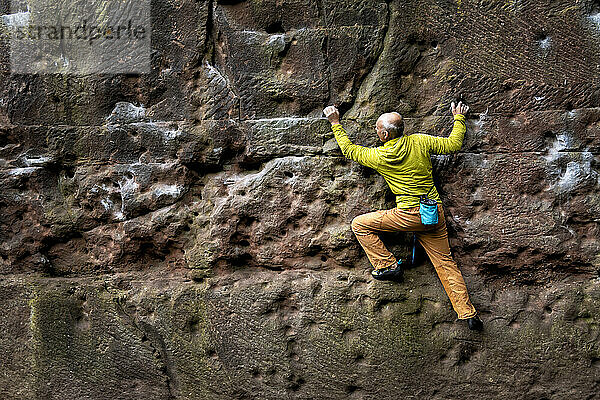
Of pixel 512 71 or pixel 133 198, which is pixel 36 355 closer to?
pixel 133 198

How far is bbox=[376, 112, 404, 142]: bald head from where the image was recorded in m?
3.55

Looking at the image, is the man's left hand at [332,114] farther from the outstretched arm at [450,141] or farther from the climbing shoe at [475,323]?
the climbing shoe at [475,323]

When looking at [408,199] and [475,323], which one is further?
[475,323]

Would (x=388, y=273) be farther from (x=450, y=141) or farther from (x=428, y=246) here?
(x=450, y=141)

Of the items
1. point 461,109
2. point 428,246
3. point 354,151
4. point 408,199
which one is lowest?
point 428,246

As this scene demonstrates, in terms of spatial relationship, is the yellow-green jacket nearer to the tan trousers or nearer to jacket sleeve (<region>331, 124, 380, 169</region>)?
jacket sleeve (<region>331, 124, 380, 169</region>)

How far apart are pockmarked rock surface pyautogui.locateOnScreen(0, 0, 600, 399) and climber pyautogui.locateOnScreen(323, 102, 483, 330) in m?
0.17

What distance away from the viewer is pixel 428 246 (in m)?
3.78

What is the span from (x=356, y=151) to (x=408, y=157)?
1.17ft

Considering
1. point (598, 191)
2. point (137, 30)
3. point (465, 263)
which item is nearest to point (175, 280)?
point (137, 30)

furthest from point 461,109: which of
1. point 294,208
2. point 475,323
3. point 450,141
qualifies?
point 475,323

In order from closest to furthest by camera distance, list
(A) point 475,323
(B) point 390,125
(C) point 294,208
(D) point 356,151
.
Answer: (B) point 390,125 < (D) point 356,151 < (A) point 475,323 < (C) point 294,208

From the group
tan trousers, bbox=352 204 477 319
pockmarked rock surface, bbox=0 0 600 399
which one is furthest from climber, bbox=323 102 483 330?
pockmarked rock surface, bbox=0 0 600 399

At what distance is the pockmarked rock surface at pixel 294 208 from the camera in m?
3.78
